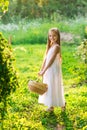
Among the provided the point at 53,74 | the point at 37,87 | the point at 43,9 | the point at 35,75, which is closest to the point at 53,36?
the point at 53,74

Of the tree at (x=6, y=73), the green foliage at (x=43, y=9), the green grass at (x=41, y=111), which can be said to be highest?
the green foliage at (x=43, y=9)

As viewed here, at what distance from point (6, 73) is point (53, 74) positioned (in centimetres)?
308

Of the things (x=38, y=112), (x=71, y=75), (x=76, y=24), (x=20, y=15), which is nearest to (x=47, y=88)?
(x=38, y=112)

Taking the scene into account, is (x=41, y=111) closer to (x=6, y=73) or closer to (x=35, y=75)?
(x=35, y=75)

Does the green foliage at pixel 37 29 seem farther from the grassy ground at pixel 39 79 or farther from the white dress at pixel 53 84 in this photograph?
the white dress at pixel 53 84

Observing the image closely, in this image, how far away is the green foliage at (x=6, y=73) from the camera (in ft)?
14.4

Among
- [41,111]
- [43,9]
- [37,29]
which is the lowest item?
[41,111]

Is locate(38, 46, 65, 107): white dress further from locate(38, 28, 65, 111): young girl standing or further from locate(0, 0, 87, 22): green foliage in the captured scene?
locate(0, 0, 87, 22): green foliage

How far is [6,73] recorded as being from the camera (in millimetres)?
4441

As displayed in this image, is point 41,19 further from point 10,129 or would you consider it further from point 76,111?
point 10,129

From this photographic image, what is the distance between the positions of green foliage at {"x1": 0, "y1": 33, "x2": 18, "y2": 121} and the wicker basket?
261cm

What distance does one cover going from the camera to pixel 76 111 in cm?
755

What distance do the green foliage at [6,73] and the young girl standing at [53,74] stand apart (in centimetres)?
292

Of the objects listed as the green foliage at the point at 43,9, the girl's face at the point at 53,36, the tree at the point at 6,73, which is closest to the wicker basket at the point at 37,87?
the girl's face at the point at 53,36
